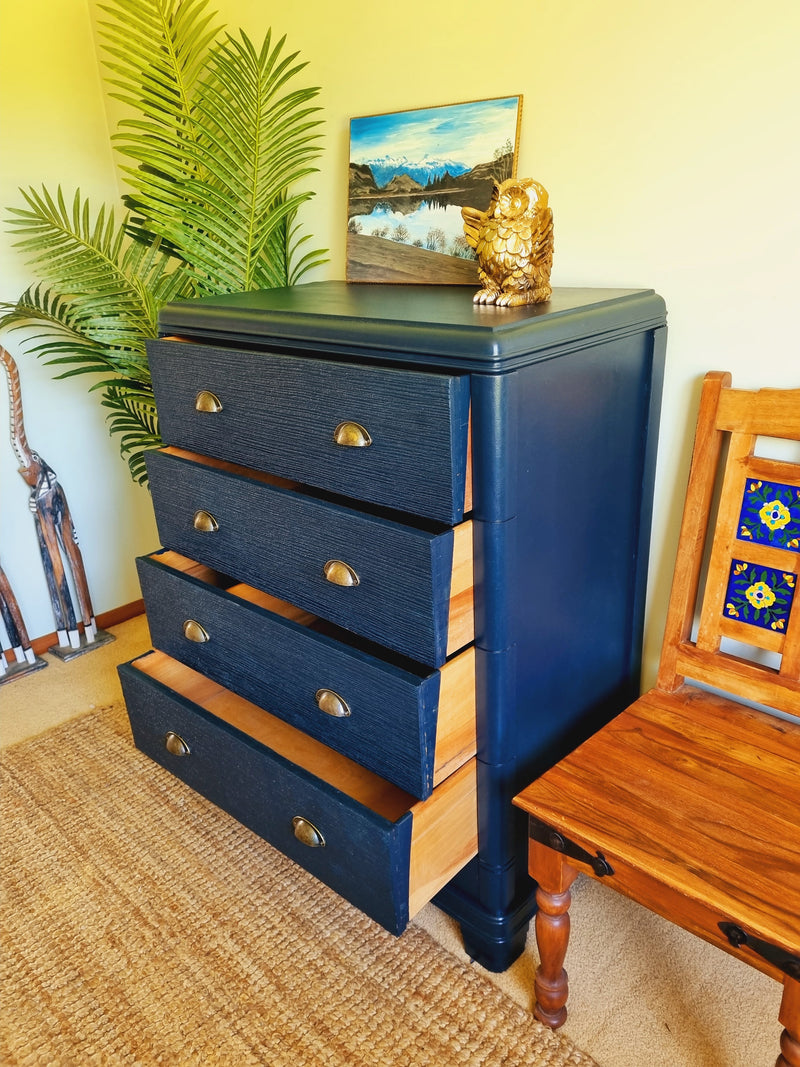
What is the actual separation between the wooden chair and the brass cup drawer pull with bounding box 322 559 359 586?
356mm

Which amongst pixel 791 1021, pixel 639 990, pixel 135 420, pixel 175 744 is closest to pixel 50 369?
pixel 135 420

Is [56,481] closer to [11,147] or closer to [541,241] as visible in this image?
[11,147]

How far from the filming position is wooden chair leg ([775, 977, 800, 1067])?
0.76 metres

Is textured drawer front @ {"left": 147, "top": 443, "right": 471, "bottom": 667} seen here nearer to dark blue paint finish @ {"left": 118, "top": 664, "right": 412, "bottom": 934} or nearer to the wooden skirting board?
dark blue paint finish @ {"left": 118, "top": 664, "right": 412, "bottom": 934}

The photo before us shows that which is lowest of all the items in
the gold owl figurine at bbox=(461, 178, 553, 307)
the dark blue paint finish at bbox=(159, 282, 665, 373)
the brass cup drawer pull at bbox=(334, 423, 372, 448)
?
the brass cup drawer pull at bbox=(334, 423, 372, 448)

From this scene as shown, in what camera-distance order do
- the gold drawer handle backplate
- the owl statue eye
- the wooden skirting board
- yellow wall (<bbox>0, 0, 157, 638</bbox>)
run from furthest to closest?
the wooden skirting board → yellow wall (<bbox>0, 0, 157, 638</bbox>) → the gold drawer handle backplate → the owl statue eye

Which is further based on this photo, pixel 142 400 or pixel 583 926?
pixel 142 400

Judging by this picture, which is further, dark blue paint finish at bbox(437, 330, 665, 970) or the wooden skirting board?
the wooden skirting board

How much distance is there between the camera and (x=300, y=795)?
105 centimetres

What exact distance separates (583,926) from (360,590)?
0.72m

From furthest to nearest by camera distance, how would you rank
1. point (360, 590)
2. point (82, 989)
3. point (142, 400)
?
1. point (142, 400)
2. point (82, 989)
3. point (360, 590)

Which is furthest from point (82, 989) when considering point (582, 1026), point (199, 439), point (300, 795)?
point (199, 439)

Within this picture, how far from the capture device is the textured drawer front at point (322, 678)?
93 cm

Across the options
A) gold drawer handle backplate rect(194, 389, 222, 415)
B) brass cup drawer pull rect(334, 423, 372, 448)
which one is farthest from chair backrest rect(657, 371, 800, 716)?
gold drawer handle backplate rect(194, 389, 222, 415)
